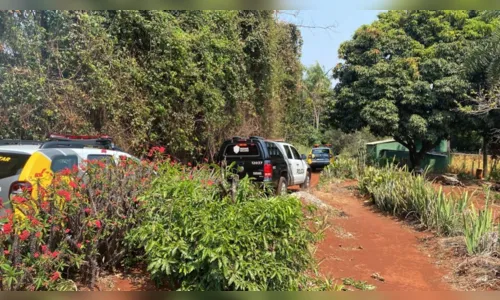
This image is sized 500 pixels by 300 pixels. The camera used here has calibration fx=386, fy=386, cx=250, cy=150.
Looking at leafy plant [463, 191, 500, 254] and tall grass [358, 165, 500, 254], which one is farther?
tall grass [358, 165, 500, 254]

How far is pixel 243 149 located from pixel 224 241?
710 cm

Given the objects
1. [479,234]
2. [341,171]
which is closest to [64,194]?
[479,234]

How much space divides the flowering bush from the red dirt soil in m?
2.79

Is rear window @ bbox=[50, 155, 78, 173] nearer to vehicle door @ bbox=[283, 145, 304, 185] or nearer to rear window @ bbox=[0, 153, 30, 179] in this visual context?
rear window @ bbox=[0, 153, 30, 179]

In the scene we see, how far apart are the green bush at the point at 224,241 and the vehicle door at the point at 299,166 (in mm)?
8887

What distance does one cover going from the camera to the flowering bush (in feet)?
11.4

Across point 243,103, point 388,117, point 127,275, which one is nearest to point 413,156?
point 388,117

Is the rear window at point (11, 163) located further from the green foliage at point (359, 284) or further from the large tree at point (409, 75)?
the large tree at point (409, 75)

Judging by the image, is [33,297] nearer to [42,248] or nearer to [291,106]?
[42,248]

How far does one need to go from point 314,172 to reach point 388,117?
944 cm

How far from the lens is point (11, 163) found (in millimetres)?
4953

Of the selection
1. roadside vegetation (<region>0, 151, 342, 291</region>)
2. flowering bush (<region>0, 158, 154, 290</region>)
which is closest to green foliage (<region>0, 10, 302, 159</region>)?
flowering bush (<region>0, 158, 154, 290</region>)

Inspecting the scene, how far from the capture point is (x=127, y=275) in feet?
14.9

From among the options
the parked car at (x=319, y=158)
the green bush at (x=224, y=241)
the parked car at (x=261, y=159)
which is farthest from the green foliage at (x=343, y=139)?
the green bush at (x=224, y=241)
